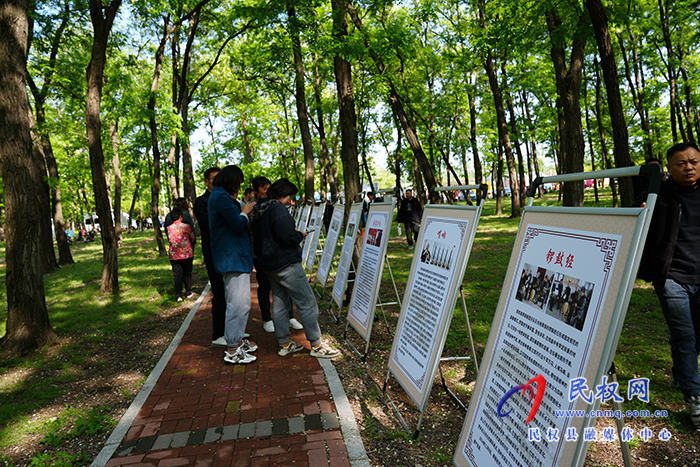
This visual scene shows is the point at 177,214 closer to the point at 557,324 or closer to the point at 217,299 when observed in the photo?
the point at 217,299

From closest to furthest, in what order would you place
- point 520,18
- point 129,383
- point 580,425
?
1. point 580,425
2. point 129,383
3. point 520,18

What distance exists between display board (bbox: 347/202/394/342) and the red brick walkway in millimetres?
741

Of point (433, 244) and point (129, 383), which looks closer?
point (433, 244)

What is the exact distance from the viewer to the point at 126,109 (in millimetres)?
13352

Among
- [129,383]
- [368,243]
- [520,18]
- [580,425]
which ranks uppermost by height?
[520,18]

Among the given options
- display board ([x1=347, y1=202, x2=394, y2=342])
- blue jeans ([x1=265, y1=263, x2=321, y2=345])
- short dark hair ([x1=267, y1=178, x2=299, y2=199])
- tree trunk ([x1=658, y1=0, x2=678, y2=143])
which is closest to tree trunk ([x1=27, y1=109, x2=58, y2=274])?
short dark hair ([x1=267, y1=178, x2=299, y2=199])

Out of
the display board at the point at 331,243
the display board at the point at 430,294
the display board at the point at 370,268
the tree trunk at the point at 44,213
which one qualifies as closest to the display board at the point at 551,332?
the display board at the point at 430,294

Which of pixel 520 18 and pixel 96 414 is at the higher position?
pixel 520 18

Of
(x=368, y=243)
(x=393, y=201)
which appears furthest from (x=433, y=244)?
(x=368, y=243)

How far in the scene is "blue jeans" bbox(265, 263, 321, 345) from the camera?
183 inches

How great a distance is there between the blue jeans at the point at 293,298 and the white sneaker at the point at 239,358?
42 cm

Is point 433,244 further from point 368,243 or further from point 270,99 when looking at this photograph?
point 270,99

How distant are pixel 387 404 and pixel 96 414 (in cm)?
283

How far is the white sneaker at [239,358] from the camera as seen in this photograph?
15.6 feet
